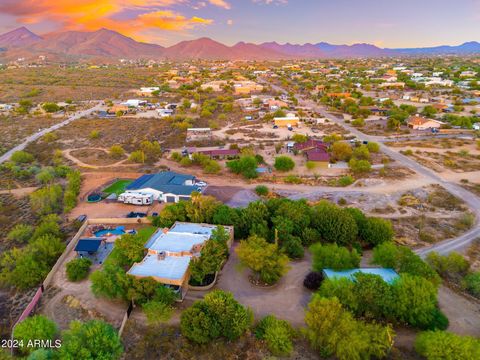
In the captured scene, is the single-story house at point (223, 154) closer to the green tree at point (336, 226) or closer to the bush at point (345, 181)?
the bush at point (345, 181)

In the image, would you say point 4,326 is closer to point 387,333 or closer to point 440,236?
point 387,333

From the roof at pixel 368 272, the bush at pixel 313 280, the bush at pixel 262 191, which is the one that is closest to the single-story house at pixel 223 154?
the bush at pixel 262 191

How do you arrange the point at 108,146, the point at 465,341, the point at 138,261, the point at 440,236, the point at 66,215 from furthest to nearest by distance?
the point at 108,146
the point at 66,215
the point at 440,236
the point at 138,261
the point at 465,341

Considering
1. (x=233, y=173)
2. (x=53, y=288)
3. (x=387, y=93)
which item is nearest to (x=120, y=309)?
(x=53, y=288)

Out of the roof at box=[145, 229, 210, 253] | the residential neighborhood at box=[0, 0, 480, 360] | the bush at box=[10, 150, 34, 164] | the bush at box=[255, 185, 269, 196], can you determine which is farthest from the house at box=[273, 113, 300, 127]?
the roof at box=[145, 229, 210, 253]

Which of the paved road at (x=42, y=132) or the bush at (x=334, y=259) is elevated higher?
the bush at (x=334, y=259)
